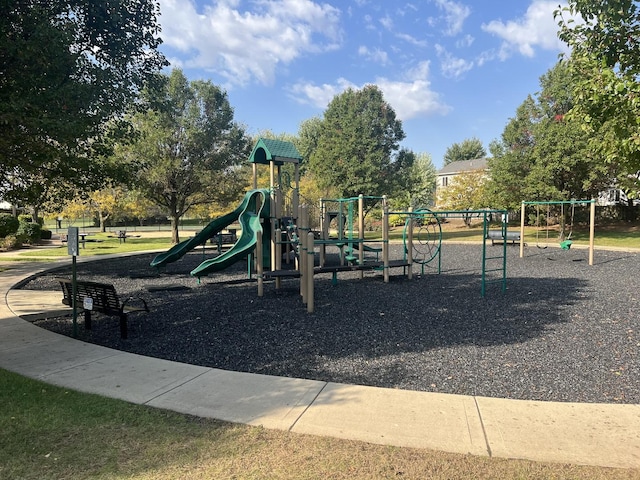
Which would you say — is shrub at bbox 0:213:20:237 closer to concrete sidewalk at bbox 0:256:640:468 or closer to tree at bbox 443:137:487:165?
concrete sidewalk at bbox 0:256:640:468

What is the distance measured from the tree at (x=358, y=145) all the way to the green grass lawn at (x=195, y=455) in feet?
97.0

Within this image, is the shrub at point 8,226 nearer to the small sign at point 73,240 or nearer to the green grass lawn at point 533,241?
the green grass lawn at point 533,241

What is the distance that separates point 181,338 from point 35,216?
30186mm

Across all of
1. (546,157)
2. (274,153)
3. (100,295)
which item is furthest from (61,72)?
(546,157)

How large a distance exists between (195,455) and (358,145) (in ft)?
104

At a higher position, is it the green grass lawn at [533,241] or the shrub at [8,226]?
the shrub at [8,226]

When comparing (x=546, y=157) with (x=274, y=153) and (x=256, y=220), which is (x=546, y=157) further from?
(x=256, y=220)

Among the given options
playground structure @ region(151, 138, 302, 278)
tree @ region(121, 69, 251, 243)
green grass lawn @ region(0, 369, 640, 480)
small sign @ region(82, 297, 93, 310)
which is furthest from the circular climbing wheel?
tree @ region(121, 69, 251, 243)

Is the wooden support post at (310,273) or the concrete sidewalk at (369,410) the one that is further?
the wooden support post at (310,273)

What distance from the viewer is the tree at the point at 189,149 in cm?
2592

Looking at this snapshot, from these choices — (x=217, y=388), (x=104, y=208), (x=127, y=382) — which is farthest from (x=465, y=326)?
(x=104, y=208)

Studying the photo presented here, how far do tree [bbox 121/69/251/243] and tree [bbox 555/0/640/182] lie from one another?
23.8m

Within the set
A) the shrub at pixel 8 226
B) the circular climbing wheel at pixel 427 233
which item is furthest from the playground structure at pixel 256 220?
the shrub at pixel 8 226

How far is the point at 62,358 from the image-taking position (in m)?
5.42
